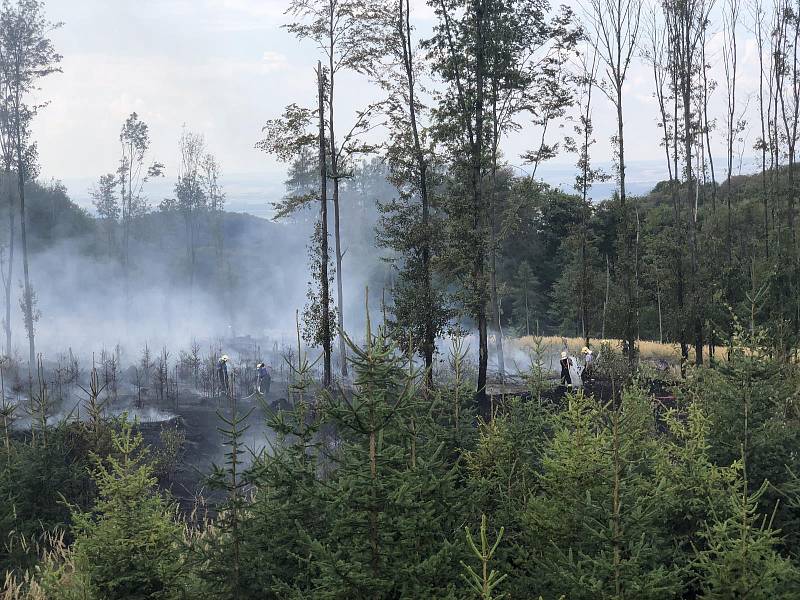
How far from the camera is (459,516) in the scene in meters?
6.01

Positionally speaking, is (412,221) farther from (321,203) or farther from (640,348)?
(640,348)

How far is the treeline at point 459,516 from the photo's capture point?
17.1 ft

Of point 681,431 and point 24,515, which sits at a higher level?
point 681,431

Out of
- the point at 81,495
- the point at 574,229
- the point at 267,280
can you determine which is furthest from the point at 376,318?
the point at 81,495

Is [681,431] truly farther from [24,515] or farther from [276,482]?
[24,515]

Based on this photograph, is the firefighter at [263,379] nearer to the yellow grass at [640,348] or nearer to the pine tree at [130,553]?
the yellow grass at [640,348]

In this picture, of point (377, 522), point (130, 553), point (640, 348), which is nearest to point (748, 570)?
point (377, 522)

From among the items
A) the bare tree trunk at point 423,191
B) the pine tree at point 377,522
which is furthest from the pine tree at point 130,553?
the bare tree trunk at point 423,191

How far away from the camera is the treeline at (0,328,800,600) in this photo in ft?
17.1

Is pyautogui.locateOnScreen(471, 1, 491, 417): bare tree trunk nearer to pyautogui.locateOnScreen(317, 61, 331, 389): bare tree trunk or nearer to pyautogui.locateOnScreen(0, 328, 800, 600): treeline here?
pyautogui.locateOnScreen(317, 61, 331, 389): bare tree trunk

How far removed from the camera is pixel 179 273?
61844mm

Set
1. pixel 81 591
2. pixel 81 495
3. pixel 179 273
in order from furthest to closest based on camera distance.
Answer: pixel 179 273
pixel 81 495
pixel 81 591

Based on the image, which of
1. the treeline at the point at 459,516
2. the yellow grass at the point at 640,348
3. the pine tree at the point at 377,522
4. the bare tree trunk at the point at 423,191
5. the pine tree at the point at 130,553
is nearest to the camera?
the pine tree at the point at 377,522

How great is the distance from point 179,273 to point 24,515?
53.8 metres
